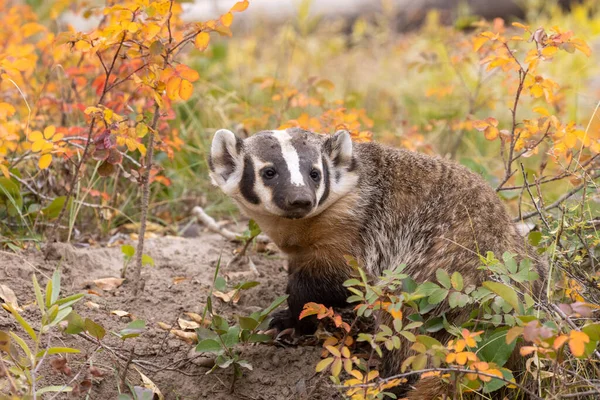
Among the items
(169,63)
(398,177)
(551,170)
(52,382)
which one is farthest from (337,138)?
(551,170)

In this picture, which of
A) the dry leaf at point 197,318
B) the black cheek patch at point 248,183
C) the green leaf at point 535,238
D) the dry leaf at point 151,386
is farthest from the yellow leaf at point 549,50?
the dry leaf at point 151,386

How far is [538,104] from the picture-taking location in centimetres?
690

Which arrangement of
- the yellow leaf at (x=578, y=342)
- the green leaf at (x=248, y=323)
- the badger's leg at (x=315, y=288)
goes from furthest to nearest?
1. the badger's leg at (x=315, y=288)
2. the green leaf at (x=248, y=323)
3. the yellow leaf at (x=578, y=342)

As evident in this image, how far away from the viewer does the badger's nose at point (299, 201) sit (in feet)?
10.6

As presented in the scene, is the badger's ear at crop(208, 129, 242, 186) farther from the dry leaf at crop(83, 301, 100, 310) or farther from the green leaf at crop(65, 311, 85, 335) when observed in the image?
the green leaf at crop(65, 311, 85, 335)

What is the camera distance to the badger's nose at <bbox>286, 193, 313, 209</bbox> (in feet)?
10.6

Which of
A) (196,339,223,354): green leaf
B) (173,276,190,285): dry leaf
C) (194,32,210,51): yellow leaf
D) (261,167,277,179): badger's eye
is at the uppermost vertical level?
(194,32,210,51): yellow leaf

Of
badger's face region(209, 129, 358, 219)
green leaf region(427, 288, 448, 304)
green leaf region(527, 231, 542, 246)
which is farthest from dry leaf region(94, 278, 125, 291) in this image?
green leaf region(527, 231, 542, 246)

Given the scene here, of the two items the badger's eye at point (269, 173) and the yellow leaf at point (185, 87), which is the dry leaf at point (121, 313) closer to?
the badger's eye at point (269, 173)

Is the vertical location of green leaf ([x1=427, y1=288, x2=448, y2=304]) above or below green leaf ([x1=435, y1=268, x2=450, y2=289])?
below

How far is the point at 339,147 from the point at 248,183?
49 centimetres

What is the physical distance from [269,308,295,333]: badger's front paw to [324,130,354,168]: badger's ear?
2.68ft

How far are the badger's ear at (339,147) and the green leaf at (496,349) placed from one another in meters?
1.24

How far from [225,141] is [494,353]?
5.43 feet
